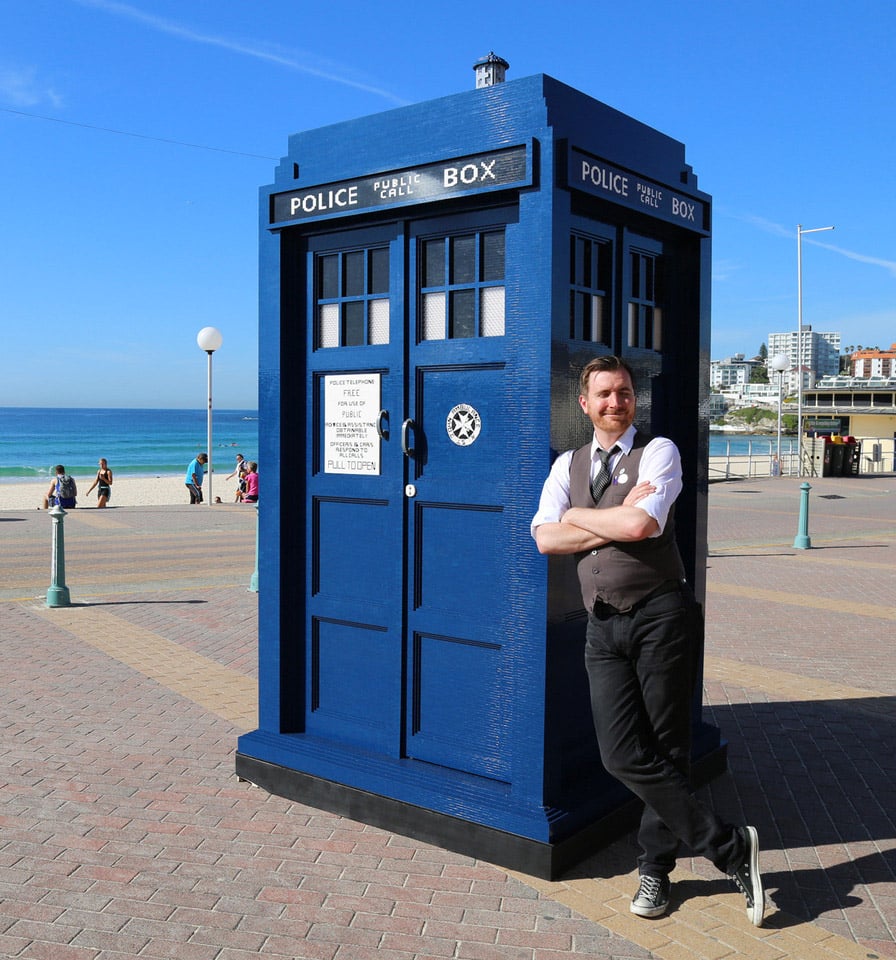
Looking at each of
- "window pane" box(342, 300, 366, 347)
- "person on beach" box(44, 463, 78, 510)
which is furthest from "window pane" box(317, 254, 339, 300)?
"person on beach" box(44, 463, 78, 510)

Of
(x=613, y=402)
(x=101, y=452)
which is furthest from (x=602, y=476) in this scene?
(x=101, y=452)

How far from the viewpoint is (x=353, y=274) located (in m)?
4.68

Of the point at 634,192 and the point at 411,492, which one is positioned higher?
the point at 634,192

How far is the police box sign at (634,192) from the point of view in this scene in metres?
4.02

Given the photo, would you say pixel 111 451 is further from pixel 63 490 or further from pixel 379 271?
pixel 379 271

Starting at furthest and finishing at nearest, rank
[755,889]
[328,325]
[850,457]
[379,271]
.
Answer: [850,457] < [328,325] < [379,271] < [755,889]

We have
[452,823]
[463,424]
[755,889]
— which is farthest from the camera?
[463,424]

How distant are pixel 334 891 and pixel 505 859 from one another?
71 centimetres

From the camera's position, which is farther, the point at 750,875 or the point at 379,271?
the point at 379,271

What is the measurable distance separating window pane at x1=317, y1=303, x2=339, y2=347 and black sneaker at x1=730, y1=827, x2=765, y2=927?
284 cm

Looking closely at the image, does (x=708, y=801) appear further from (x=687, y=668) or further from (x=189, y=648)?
(x=189, y=648)

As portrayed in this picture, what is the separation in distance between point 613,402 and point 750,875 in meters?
1.80

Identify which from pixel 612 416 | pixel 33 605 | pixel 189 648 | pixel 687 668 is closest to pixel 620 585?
pixel 687 668

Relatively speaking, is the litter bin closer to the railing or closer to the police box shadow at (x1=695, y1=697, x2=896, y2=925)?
the railing
